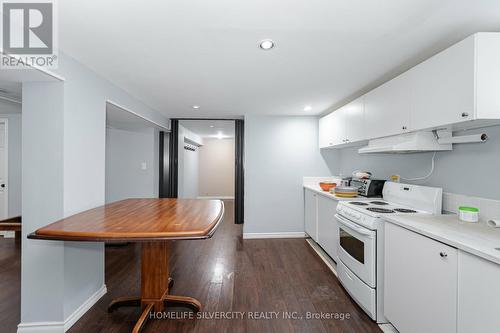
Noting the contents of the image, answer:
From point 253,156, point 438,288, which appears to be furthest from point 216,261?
point 438,288

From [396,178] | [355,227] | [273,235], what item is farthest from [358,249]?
[273,235]

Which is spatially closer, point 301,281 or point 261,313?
point 261,313

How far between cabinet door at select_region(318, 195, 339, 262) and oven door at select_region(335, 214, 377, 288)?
0.26m

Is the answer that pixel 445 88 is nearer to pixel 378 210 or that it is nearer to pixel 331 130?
pixel 378 210

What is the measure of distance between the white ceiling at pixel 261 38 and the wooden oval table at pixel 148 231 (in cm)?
128

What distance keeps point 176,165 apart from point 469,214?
4410 millimetres

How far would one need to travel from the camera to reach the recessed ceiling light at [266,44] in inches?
60.9

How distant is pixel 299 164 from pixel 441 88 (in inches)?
97.6

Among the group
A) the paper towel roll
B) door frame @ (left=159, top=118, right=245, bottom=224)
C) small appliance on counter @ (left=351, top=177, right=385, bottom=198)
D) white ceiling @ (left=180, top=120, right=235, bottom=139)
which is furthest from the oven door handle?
white ceiling @ (left=180, top=120, right=235, bottom=139)

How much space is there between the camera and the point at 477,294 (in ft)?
3.47

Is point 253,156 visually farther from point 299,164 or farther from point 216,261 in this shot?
point 216,261

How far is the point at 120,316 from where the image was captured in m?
1.88

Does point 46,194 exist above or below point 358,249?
above

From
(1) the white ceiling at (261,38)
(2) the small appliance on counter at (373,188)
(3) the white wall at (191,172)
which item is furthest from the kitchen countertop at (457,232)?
(3) the white wall at (191,172)
